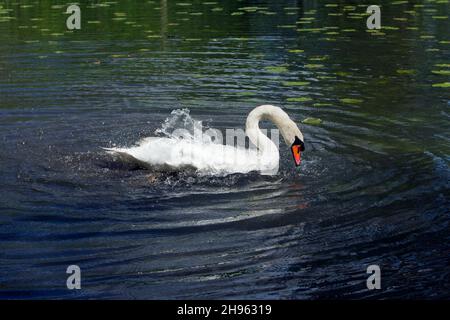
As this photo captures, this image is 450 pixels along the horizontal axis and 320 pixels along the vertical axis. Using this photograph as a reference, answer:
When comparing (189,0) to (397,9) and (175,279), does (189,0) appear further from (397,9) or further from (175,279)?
(175,279)

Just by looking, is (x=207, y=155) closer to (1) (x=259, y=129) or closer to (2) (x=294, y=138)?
(1) (x=259, y=129)

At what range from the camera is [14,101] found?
15781 mm

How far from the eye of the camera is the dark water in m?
8.14

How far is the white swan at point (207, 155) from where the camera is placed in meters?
11.0

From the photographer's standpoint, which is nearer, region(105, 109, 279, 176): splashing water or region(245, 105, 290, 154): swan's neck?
region(105, 109, 279, 176): splashing water

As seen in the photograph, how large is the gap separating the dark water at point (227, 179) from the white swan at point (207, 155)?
0.56 ft

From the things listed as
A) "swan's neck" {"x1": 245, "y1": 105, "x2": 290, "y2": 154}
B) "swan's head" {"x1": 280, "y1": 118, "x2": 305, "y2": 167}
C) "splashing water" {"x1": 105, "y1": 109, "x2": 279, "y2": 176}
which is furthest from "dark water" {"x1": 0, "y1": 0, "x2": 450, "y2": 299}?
"swan's neck" {"x1": 245, "y1": 105, "x2": 290, "y2": 154}

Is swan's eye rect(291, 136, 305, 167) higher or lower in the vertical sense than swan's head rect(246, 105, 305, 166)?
lower

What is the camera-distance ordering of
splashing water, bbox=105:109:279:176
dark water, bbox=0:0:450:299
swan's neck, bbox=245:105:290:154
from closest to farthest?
dark water, bbox=0:0:450:299, splashing water, bbox=105:109:279:176, swan's neck, bbox=245:105:290:154

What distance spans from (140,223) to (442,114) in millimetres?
7127

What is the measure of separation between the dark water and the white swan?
0.56 feet

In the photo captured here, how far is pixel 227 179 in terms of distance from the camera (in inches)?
432

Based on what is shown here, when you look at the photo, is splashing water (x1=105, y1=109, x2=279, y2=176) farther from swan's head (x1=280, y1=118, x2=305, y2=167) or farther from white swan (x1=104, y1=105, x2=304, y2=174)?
swan's head (x1=280, y1=118, x2=305, y2=167)

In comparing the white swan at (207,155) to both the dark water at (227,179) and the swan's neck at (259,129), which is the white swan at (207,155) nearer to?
the swan's neck at (259,129)
